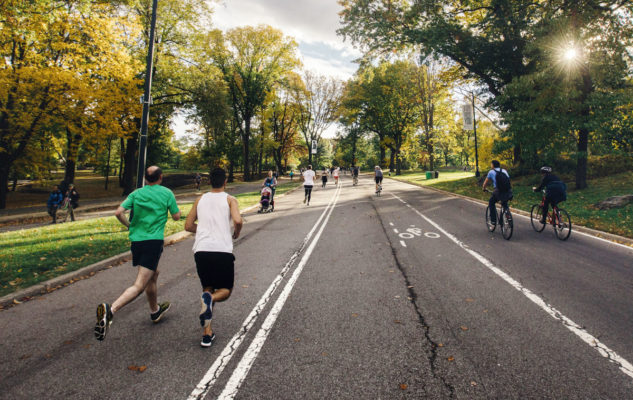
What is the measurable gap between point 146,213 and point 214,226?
1027 millimetres

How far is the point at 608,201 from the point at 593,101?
180 inches

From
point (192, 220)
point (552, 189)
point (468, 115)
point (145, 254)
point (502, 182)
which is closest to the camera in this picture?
point (192, 220)

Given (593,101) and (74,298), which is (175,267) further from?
(593,101)

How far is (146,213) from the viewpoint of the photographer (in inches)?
152

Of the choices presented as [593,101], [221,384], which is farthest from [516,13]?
[221,384]

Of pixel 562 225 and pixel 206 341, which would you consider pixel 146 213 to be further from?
pixel 562 225

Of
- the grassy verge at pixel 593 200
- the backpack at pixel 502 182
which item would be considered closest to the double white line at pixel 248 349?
the backpack at pixel 502 182

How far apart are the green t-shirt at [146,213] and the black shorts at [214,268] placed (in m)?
0.79

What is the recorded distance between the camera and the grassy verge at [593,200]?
934cm

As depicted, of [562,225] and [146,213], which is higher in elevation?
[146,213]

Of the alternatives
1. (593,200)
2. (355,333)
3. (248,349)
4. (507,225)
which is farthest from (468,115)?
(248,349)

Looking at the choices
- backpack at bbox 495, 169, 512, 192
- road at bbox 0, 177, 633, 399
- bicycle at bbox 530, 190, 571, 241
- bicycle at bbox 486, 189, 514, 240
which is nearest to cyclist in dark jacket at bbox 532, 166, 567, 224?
bicycle at bbox 530, 190, 571, 241

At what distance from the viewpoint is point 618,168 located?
16.7 meters

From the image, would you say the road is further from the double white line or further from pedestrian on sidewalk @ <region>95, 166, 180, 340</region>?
pedestrian on sidewalk @ <region>95, 166, 180, 340</region>
